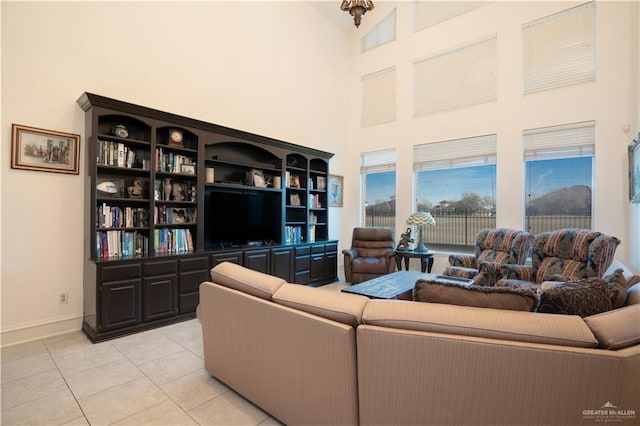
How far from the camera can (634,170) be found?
3.45m

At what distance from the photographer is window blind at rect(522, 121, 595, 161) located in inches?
161

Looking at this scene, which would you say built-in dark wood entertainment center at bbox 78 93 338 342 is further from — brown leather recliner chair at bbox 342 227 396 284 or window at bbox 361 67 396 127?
window at bbox 361 67 396 127

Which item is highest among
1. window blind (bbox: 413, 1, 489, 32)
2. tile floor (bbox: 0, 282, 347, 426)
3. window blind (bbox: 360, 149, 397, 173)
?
window blind (bbox: 413, 1, 489, 32)

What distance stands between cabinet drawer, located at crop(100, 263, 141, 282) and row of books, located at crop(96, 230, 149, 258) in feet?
0.89

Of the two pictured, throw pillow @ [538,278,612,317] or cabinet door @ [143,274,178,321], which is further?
cabinet door @ [143,274,178,321]

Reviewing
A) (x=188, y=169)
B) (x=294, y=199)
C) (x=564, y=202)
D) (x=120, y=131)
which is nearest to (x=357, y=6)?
(x=188, y=169)

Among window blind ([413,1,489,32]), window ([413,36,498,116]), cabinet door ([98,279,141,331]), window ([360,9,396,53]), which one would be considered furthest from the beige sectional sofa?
window ([360,9,396,53])

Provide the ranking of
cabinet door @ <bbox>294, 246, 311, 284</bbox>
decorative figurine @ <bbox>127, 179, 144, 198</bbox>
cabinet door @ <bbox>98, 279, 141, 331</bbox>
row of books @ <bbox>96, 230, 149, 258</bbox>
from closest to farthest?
cabinet door @ <bbox>98, 279, 141, 331</bbox> < row of books @ <bbox>96, 230, 149, 258</bbox> < decorative figurine @ <bbox>127, 179, 144, 198</bbox> < cabinet door @ <bbox>294, 246, 311, 284</bbox>

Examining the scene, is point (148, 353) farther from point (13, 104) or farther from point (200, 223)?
point (13, 104)

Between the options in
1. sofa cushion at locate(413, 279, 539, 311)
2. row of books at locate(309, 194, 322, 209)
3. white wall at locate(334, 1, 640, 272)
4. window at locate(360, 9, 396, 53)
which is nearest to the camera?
sofa cushion at locate(413, 279, 539, 311)

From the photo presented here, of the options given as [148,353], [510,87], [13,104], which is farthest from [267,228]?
[510,87]

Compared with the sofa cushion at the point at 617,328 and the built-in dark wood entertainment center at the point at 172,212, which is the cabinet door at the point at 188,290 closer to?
the built-in dark wood entertainment center at the point at 172,212

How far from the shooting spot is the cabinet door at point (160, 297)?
124 inches

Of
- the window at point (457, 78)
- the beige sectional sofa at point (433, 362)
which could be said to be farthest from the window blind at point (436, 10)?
the beige sectional sofa at point (433, 362)
